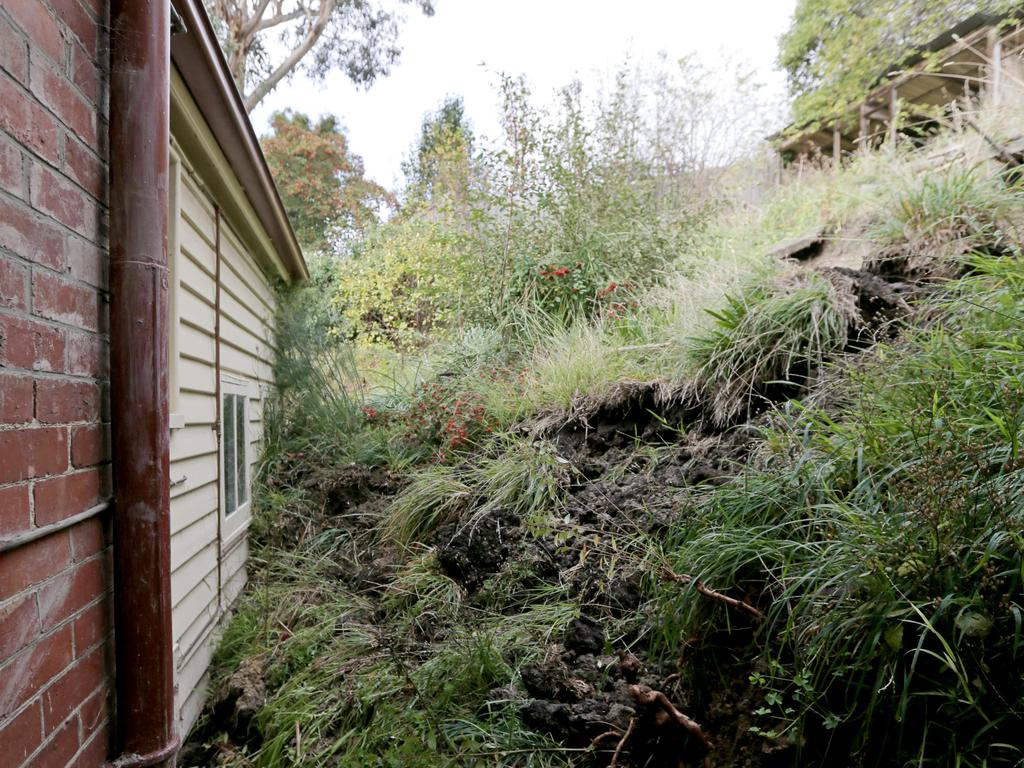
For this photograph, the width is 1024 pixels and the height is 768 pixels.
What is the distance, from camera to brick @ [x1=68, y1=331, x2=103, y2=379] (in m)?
1.32

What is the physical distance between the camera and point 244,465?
14.2 ft

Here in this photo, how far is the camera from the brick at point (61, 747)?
118 cm

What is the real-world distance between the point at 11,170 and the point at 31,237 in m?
0.12

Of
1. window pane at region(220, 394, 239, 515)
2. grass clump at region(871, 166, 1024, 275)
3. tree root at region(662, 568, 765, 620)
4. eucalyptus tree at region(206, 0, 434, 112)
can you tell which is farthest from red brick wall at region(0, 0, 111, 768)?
eucalyptus tree at region(206, 0, 434, 112)

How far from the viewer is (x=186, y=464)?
2.75 m

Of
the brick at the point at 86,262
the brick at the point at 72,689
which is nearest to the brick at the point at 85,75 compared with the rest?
the brick at the point at 86,262

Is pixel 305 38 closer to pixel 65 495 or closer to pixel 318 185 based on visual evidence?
pixel 318 185

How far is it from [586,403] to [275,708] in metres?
2.44

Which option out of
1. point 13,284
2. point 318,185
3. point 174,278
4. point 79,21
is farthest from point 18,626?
point 318,185

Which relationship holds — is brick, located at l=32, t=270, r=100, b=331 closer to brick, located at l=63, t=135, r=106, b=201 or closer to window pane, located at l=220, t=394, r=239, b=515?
brick, located at l=63, t=135, r=106, b=201

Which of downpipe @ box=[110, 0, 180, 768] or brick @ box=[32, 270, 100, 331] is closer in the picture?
brick @ box=[32, 270, 100, 331]

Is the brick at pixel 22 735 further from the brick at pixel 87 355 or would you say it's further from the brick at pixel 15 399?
the brick at pixel 87 355

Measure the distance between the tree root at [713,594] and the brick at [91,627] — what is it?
1.56 m

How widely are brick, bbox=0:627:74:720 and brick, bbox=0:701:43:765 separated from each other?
0.03 meters
